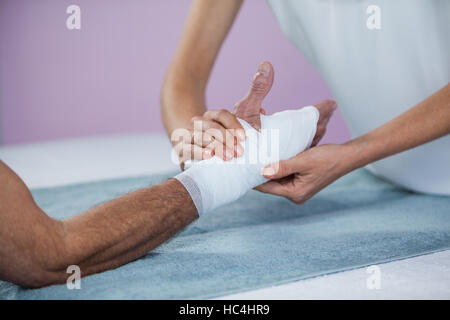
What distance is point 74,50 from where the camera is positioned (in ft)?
13.3

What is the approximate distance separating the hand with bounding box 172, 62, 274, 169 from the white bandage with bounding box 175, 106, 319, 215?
0.02 m

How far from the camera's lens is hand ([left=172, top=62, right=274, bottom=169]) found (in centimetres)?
120

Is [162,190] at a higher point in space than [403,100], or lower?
lower

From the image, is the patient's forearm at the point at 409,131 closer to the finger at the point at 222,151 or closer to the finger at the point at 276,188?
the finger at the point at 276,188

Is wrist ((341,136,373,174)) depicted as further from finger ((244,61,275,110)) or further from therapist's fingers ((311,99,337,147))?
Result: finger ((244,61,275,110))

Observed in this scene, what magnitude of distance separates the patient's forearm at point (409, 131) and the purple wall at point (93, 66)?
2627 millimetres

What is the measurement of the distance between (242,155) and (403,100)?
2.16ft

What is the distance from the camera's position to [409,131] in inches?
51.0

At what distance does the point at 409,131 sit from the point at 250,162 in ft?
1.30

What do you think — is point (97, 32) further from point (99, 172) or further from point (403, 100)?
point (403, 100)

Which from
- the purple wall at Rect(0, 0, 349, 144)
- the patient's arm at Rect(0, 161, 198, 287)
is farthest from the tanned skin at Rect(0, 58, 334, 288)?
the purple wall at Rect(0, 0, 349, 144)

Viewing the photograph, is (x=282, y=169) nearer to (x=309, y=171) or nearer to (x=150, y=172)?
(x=309, y=171)

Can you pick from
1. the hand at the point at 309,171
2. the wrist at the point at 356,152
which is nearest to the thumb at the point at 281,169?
the hand at the point at 309,171
